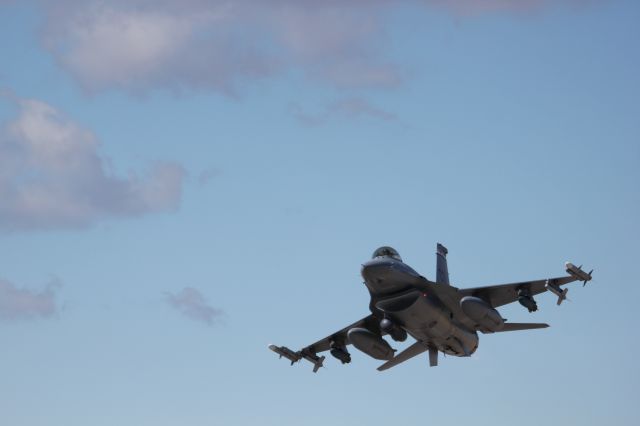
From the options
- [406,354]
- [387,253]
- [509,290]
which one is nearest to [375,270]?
[387,253]

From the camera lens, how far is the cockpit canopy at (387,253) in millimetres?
80000

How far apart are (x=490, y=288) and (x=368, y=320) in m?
9.99

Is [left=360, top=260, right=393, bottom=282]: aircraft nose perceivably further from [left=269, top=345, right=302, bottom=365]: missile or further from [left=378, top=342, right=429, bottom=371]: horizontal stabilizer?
[left=269, top=345, right=302, bottom=365]: missile

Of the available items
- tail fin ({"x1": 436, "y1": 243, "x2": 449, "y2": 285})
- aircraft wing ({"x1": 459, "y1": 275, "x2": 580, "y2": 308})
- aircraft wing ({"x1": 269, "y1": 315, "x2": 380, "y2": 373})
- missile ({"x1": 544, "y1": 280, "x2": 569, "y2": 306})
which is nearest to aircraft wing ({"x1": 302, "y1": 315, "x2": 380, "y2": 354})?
aircraft wing ({"x1": 269, "y1": 315, "x2": 380, "y2": 373})

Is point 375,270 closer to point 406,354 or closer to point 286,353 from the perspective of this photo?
point 406,354

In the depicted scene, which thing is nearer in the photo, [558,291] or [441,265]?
[558,291]

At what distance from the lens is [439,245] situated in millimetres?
90188

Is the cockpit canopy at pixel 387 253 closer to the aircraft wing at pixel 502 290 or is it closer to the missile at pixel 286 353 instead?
the aircraft wing at pixel 502 290

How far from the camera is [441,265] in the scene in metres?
89.4

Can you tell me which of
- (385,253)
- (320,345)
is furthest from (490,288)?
(320,345)

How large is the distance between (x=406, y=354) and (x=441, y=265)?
27.8 ft

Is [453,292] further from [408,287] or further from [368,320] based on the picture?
[368,320]

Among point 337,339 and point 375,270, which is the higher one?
point 337,339

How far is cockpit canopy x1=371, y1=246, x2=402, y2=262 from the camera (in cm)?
8000
